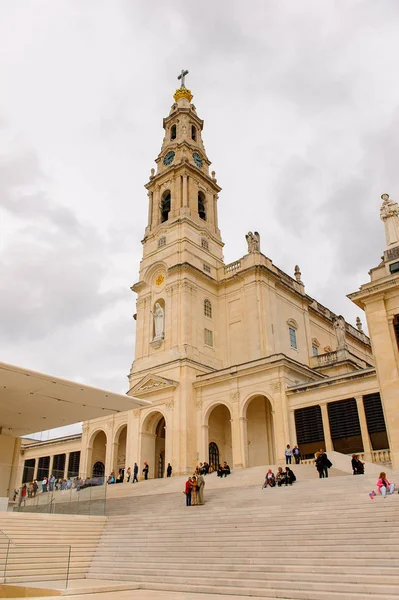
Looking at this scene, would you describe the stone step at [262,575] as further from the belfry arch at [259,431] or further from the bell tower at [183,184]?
the bell tower at [183,184]

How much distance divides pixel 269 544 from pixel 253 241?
98.5 feet

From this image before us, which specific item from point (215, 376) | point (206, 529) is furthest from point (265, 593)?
point (215, 376)

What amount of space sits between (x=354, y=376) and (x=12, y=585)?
21.4 m

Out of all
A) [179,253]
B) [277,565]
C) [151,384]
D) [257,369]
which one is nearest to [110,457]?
[151,384]

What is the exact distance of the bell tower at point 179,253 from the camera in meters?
37.8

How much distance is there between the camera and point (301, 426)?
29625mm

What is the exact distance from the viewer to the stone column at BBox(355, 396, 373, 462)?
2617 cm

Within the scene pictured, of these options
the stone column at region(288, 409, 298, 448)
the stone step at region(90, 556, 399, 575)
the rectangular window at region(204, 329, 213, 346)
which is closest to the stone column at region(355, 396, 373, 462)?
the stone column at region(288, 409, 298, 448)

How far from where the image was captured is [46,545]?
16.3 m

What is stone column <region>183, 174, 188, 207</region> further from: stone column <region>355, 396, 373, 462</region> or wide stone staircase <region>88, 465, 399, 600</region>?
wide stone staircase <region>88, 465, 399, 600</region>

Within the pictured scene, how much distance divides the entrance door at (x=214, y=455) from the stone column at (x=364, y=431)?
12.0 m

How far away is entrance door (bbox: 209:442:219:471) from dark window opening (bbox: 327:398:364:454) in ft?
33.4

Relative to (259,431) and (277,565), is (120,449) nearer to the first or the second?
(259,431)

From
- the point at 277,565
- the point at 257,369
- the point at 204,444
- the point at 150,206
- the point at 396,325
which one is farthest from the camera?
the point at 150,206
